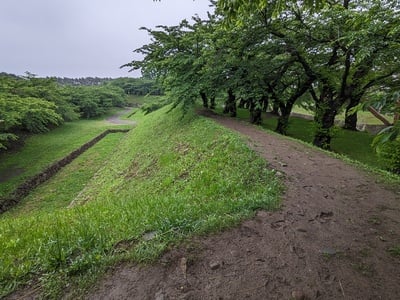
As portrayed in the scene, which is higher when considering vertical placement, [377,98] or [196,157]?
[377,98]

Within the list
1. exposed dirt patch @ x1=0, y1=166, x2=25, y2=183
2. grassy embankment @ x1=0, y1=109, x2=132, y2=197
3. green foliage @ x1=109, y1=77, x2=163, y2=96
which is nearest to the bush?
grassy embankment @ x1=0, y1=109, x2=132, y2=197

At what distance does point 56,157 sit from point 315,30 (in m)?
13.1

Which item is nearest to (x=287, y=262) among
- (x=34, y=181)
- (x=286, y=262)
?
(x=286, y=262)

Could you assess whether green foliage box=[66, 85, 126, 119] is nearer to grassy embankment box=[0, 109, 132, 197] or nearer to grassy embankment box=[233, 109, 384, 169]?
grassy embankment box=[0, 109, 132, 197]

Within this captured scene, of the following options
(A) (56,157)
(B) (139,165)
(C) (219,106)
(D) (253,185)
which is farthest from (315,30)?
(A) (56,157)

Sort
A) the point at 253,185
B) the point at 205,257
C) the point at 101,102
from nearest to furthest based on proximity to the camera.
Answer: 1. the point at 205,257
2. the point at 253,185
3. the point at 101,102

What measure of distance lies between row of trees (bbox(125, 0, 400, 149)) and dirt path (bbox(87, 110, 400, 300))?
5.02 metres

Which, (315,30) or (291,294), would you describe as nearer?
(291,294)

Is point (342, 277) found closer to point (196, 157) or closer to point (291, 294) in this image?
point (291, 294)

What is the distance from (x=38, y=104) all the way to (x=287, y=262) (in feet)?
50.8

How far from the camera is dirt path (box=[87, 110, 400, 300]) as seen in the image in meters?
1.87

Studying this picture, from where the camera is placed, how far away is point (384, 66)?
8.76 metres

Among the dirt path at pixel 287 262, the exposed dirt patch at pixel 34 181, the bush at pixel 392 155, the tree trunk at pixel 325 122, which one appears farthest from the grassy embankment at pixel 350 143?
the exposed dirt patch at pixel 34 181

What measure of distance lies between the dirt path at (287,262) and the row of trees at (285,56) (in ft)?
16.5
